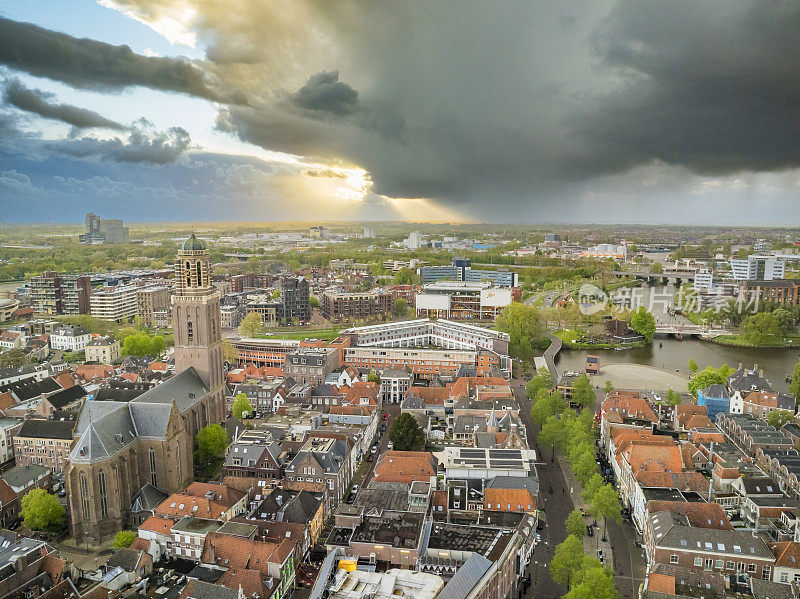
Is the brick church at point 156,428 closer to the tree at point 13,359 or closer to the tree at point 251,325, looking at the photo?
the tree at point 13,359

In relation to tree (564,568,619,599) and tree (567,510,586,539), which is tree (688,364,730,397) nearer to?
tree (567,510,586,539)

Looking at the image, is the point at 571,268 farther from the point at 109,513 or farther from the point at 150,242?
the point at 150,242

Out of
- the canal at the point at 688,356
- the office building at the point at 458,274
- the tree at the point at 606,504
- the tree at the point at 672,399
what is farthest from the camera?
the office building at the point at 458,274

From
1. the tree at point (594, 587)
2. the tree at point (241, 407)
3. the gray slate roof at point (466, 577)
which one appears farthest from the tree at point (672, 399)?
the tree at point (241, 407)

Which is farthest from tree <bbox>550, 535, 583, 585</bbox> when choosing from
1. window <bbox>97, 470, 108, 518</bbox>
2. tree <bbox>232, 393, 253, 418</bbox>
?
tree <bbox>232, 393, 253, 418</bbox>

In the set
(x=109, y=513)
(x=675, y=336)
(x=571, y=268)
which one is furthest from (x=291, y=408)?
(x=571, y=268)

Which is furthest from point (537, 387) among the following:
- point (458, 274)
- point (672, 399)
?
point (458, 274)
